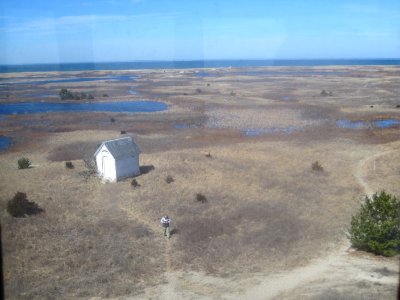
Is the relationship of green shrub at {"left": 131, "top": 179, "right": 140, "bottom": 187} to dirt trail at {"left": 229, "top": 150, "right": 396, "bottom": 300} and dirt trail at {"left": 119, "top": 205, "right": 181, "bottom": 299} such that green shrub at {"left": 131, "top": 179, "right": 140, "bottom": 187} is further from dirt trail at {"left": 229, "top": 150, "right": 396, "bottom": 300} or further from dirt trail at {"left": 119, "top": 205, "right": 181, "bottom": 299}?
dirt trail at {"left": 229, "top": 150, "right": 396, "bottom": 300}

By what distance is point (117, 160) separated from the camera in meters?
26.0

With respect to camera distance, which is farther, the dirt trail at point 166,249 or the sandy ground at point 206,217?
the sandy ground at point 206,217

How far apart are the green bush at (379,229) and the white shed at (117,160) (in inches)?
564

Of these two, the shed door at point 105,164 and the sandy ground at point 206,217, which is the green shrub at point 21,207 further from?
the shed door at point 105,164

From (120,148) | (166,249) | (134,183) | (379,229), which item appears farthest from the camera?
(120,148)

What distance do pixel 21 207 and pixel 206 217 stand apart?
8966 millimetres

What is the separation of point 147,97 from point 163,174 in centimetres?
5244

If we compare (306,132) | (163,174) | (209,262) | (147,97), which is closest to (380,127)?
(306,132)

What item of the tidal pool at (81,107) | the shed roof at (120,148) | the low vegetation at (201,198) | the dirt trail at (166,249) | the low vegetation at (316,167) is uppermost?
the shed roof at (120,148)

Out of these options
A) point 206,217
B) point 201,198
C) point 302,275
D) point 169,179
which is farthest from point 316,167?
point 302,275

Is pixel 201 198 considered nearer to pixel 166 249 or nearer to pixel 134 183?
pixel 134 183

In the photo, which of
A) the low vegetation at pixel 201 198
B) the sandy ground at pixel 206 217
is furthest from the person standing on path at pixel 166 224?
the low vegetation at pixel 201 198

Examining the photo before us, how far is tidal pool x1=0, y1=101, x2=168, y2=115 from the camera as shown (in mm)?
63281

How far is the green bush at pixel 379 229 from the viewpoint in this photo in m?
16.5
